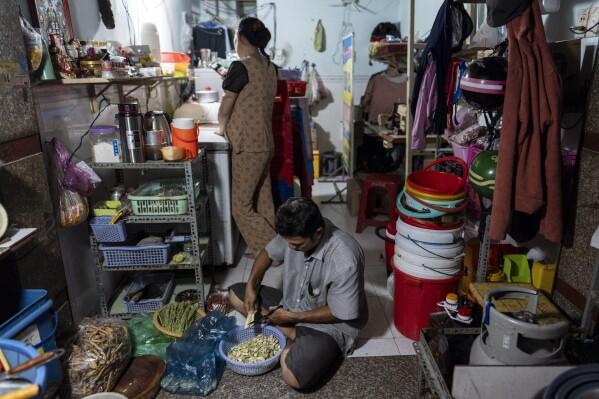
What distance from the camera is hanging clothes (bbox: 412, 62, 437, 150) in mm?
2645

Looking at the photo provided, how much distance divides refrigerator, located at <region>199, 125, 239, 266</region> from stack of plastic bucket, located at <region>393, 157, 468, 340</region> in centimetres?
123

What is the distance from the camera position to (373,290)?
9.23ft

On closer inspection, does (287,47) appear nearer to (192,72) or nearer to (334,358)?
(192,72)

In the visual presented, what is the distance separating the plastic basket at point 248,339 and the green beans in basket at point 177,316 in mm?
269

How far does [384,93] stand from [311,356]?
3.52m

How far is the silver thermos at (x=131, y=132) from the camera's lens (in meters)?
2.18

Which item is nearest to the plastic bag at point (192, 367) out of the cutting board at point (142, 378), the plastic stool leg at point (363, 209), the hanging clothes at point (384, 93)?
the cutting board at point (142, 378)

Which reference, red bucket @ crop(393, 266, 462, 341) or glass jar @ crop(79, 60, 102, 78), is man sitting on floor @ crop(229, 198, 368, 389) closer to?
red bucket @ crop(393, 266, 462, 341)

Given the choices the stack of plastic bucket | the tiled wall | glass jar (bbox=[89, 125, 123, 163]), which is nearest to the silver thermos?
glass jar (bbox=[89, 125, 123, 163])

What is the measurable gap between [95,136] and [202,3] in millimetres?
4730

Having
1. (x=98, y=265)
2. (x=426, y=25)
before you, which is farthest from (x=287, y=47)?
(x=98, y=265)

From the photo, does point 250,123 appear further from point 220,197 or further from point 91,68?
point 91,68

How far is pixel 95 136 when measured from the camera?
7.27ft

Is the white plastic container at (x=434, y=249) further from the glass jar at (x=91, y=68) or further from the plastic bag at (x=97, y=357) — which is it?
the glass jar at (x=91, y=68)
